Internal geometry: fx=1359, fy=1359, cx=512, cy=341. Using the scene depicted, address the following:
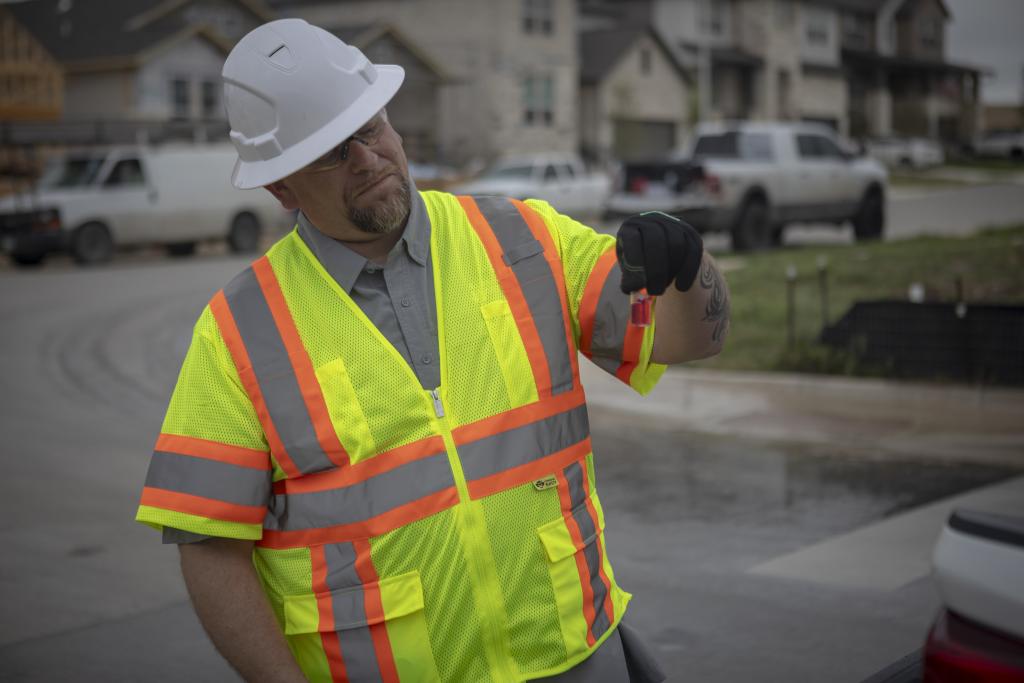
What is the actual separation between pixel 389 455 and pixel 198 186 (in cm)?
2253

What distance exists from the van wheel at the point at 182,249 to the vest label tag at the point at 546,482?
22802mm

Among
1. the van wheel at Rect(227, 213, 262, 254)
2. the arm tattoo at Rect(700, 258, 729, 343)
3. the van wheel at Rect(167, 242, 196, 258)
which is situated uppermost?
the arm tattoo at Rect(700, 258, 729, 343)

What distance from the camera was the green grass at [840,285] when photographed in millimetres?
11219

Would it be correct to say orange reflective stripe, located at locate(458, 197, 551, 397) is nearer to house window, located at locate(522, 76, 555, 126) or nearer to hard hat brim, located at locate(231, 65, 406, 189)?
hard hat brim, located at locate(231, 65, 406, 189)

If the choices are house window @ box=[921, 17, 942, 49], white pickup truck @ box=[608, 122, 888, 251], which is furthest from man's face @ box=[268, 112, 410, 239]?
house window @ box=[921, 17, 942, 49]

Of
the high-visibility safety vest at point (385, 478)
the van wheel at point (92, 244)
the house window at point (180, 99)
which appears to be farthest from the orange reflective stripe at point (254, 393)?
the house window at point (180, 99)

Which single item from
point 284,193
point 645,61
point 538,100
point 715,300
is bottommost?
point 715,300

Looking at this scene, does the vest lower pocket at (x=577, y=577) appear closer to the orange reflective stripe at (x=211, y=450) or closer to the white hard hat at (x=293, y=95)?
the orange reflective stripe at (x=211, y=450)

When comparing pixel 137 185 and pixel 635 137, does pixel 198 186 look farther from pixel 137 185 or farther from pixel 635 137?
pixel 635 137

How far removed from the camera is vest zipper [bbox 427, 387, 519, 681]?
2.35 metres

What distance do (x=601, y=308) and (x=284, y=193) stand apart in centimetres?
63

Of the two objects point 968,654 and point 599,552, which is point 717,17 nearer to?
point 599,552

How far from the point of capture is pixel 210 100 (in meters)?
42.6

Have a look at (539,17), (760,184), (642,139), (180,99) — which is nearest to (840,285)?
(760,184)
